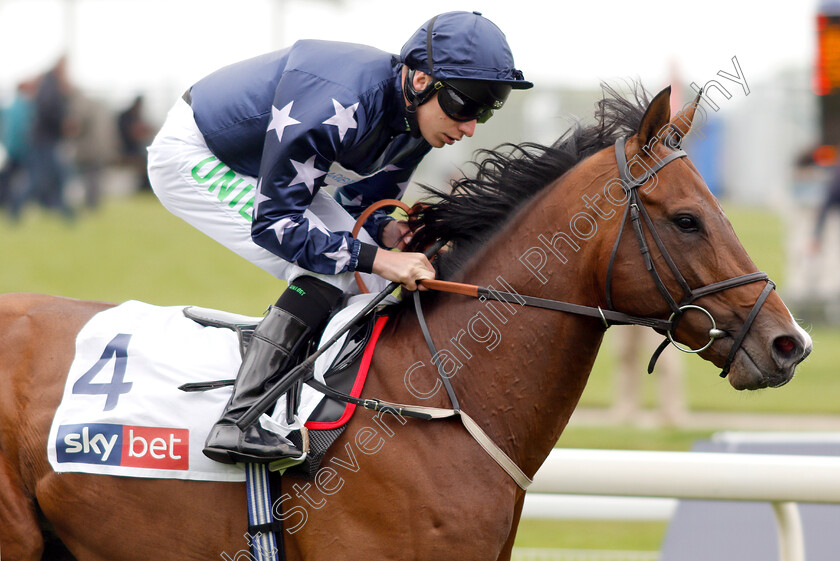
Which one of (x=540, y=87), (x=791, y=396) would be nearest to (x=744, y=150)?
(x=540, y=87)

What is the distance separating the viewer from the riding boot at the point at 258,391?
2389 mm

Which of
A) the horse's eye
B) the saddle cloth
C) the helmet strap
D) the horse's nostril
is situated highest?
the helmet strap

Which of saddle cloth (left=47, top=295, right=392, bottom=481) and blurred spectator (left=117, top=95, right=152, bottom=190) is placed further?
blurred spectator (left=117, top=95, right=152, bottom=190)

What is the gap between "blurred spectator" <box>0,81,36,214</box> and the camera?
44.1ft

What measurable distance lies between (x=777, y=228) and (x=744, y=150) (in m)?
7.20

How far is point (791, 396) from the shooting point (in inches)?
344

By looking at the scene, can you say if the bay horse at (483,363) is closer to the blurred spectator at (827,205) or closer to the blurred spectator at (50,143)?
the blurred spectator at (827,205)

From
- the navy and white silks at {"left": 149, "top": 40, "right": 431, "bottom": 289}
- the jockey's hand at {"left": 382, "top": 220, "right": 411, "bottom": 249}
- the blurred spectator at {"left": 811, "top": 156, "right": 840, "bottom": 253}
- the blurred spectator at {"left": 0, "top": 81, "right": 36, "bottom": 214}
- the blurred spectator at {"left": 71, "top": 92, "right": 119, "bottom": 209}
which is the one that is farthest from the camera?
the blurred spectator at {"left": 71, "top": 92, "right": 119, "bottom": 209}

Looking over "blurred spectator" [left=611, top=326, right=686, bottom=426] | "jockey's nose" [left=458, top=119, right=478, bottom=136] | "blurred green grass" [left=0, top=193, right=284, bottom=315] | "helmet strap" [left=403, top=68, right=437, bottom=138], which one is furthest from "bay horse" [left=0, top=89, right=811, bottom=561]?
"blurred green grass" [left=0, top=193, right=284, bottom=315]

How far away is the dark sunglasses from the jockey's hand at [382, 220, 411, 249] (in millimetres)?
443

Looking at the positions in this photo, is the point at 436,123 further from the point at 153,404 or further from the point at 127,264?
the point at 127,264

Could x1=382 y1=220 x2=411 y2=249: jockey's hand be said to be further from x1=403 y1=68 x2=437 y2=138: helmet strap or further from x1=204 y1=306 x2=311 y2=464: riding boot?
x1=204 y1=306 x2=311 y2=464: riding boot

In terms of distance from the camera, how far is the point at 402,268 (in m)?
2.55

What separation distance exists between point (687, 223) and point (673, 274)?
0.14 m
